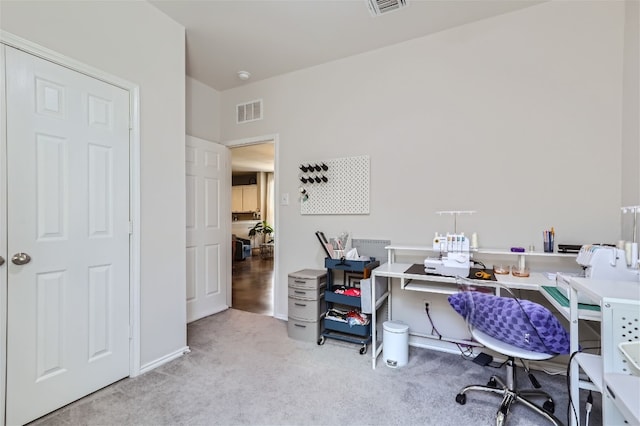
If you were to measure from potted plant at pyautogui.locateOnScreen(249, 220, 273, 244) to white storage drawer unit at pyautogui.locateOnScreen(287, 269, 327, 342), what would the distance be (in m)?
6.21

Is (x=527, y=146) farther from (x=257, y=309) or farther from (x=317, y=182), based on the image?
(x=257, y=309)

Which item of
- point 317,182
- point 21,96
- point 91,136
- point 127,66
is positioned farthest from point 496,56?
point 21,96

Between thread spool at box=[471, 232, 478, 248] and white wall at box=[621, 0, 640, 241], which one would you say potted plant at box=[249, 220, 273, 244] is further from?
white wall at box=[621, 0, 640, 241]

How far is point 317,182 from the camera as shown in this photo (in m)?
3.20

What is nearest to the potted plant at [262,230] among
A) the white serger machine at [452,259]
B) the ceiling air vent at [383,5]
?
the white serger machine at [452,259]

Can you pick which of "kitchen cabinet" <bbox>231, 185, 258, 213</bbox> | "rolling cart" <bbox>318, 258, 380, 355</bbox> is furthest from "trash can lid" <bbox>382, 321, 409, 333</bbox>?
"kitchen cabinet" <bbox>231, 185, 258, 213</bbox>

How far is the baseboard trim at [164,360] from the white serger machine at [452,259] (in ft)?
7.12

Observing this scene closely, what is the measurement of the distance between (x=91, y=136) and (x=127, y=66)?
62cm

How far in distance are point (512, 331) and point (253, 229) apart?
792 cm

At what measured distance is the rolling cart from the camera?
2.62 metres

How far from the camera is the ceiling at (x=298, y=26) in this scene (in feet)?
7.54

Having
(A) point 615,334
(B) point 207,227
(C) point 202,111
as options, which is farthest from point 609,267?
(C) point 202,111

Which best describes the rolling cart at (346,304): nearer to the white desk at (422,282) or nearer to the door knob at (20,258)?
the white desk at (422,282)

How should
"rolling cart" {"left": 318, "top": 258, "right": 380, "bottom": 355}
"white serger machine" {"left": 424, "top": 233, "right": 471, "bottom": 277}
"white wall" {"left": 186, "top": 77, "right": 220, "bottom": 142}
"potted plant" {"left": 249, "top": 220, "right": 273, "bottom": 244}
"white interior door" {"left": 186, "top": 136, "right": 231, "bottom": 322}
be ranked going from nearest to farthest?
"white serger machine" {"left": 424, "top": 233, "right": 471, "bottom": 277}
"rolling cart" {"left": 318, "top": 258, "right": 380, "bottom": 355}
"white interior door" {"left": 186, "top": 136, "right": 231, "bottom": 322}
"white wall" {"left": 186, "top": 77, "right": 220, "bottom": 142}
"potted plant" {"left": 249, "top": 220, "right": 273, "bottom": 244}
